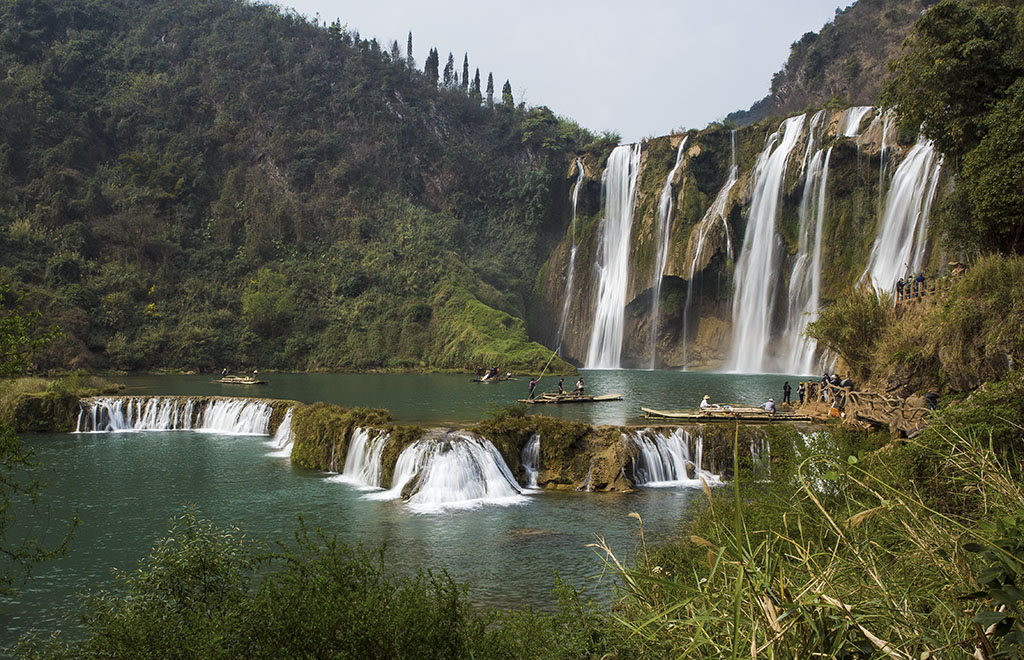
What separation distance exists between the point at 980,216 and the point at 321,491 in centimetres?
1819

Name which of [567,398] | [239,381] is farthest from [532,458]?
[239,381]

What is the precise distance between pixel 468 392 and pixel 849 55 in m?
52.3

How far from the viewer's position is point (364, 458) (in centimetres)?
1823

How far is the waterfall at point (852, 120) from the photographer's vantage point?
43.2 meters

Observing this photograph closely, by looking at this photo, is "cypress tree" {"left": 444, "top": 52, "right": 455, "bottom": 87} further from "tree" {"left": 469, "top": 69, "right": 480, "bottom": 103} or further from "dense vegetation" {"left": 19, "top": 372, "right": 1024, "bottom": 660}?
"dense vegetation" {"left": 19, "top": 372, "right": 1024, "bottom": 660}

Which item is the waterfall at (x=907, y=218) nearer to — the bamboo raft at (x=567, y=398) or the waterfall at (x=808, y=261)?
the waterfall at (x=808, y=261)

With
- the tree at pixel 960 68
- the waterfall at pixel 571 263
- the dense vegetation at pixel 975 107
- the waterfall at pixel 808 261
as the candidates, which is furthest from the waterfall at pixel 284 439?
the waterfall at pixel 571 263

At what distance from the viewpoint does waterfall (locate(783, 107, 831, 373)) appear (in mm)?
44812

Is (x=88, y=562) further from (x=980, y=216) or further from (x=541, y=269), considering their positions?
(x=541, y=269)

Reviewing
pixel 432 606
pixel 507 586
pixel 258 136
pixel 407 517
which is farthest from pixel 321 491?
pixel 258 136

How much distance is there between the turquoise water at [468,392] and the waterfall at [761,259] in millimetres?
6408

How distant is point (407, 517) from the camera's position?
47.1ft

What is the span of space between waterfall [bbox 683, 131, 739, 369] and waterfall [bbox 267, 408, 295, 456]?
36.6 meters

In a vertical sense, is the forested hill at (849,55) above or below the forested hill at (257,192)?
above
